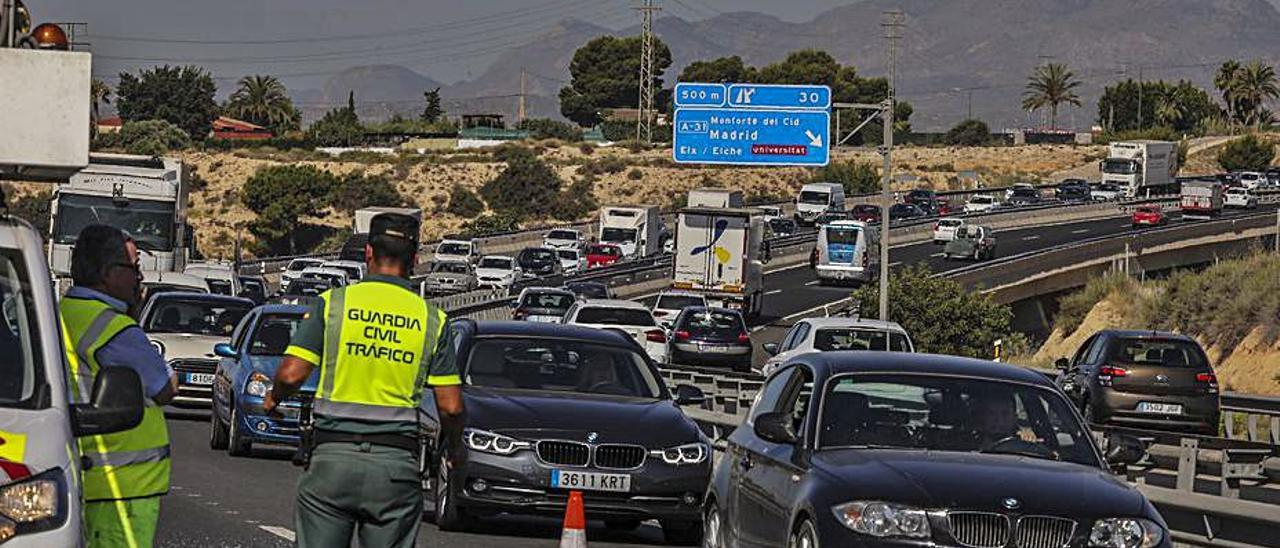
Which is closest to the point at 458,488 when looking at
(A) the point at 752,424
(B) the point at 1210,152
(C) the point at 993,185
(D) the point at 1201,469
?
(A) the point at 752,424

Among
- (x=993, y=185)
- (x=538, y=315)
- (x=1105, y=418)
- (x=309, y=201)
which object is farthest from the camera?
(x=993, y=185)

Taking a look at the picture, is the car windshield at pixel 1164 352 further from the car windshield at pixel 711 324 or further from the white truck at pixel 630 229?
the white truck at pixel 630 229

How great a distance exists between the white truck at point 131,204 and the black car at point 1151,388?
66.2 ft

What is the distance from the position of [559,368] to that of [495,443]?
4.04 ft

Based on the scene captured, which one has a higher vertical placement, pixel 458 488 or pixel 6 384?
pixel 6 384

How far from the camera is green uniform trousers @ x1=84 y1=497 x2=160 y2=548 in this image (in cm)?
811

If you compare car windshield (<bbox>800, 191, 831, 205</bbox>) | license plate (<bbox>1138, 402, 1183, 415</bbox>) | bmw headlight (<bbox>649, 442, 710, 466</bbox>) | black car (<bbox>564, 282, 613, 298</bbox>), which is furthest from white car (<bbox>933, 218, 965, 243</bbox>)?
bmw headlight (<bbox>649, 442, 710, 466</bbox>)

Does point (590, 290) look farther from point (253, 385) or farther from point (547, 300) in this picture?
point (253, 385)

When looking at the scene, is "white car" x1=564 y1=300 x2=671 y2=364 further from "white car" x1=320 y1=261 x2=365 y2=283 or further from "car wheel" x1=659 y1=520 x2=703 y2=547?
"car wheel" x1=659 y1=520 x2=703 y2=547

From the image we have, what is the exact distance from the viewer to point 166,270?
1681 inches

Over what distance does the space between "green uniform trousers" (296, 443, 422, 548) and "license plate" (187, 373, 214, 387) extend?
18.4 m

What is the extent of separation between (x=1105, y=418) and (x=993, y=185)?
5014 inches

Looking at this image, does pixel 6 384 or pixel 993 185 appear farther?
pixel 993 185

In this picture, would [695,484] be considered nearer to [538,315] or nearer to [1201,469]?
[1201,469]
